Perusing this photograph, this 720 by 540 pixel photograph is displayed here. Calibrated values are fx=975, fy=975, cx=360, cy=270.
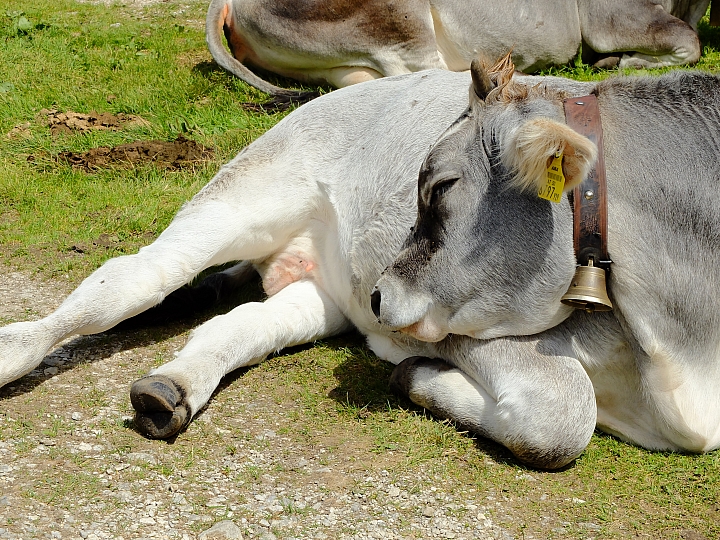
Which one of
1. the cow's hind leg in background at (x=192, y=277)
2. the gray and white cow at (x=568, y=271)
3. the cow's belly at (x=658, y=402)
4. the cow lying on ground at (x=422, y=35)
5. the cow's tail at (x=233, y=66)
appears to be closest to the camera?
the gray and white cow at (x=568, y=271)

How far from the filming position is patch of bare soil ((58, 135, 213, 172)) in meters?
7.52

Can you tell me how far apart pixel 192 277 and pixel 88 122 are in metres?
3.83

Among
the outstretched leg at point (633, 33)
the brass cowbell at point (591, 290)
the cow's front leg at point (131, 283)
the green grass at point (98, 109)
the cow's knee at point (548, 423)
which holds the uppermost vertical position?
the brass cowbell at point (591, 290)

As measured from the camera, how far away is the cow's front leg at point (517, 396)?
3.97 m

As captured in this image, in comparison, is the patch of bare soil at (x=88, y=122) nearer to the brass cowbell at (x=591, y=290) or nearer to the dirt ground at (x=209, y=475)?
the dirt ground at (x=209, y=475)

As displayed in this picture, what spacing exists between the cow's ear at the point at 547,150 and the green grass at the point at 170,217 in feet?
4.04

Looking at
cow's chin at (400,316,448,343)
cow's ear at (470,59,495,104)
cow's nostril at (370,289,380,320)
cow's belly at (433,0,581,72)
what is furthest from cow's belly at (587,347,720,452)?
cow's belly at (433,0,581,72)

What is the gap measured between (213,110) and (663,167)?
5.24 meters

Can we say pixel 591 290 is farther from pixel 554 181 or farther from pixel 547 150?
pixel 547 150

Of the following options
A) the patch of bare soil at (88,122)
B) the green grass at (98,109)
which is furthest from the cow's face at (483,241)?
the patch of bare soil at (88,122)

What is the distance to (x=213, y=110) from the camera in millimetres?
8422

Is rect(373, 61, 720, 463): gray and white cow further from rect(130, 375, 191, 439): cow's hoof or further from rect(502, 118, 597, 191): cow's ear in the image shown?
rect(130, 375, 191, 439): cow's hoof

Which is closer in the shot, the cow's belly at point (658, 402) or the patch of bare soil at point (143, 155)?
the cow's belly at point (658, 402)

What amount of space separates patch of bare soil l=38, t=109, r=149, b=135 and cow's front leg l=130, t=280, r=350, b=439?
11.8ft
